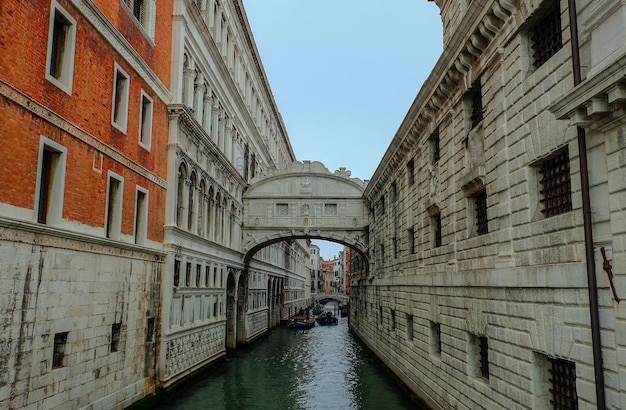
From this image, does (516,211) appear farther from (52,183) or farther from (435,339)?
(52,183)

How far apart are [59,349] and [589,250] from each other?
33.5 feet

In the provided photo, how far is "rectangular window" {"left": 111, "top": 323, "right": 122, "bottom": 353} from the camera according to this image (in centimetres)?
1403

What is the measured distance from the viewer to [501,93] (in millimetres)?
10164

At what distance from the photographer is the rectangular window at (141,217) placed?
16.0 metres

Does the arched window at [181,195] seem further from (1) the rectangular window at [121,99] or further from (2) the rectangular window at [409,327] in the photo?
(2) the rectangular window at [409,327]

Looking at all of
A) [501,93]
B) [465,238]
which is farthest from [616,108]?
[465,238]

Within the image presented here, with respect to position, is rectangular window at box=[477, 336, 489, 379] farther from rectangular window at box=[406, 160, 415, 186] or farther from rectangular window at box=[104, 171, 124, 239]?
rectangular window at box=[104, 171, 124, 239]

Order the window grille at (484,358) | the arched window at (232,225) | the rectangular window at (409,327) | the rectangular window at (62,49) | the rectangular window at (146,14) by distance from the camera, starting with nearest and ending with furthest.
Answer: the rectangular window at (62,49) < the window grille at (484,358) < the rectangular window at (146,14) < the rectangular window at (409,327) < the arched window at (232,225)

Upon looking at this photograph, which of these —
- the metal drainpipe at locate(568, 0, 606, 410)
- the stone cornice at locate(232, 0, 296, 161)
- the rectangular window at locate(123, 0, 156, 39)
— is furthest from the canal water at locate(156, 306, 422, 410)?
the stone cornice at locate(232, 0, 296, 161)

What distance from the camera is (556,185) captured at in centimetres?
842

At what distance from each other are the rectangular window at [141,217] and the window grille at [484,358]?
9.86 metres

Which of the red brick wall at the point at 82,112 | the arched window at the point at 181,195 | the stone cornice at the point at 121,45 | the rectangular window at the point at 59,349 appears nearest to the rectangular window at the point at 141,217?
the red brick wall at the point at 82,112

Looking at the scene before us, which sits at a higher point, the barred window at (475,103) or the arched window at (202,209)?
the barred window at (475,103)

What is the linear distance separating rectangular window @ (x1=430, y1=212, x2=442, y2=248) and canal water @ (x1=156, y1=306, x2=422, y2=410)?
5.12 m
